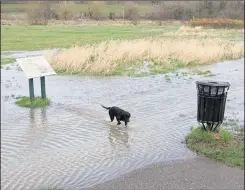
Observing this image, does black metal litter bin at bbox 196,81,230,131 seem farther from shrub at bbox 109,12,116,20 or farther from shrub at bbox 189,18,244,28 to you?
shrub at bbox 189,18,244,28

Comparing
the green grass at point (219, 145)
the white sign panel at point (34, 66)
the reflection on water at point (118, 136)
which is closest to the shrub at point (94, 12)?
the white sign panel at point (34, 66)

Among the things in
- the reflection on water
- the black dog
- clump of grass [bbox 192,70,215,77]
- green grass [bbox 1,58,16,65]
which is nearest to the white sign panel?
the black dog

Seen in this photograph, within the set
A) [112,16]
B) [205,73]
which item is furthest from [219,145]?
[205,73]

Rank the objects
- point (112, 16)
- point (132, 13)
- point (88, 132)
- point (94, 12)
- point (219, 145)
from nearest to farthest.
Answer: point (219, 145) → point (88, 132) → point (94, 12) → point (112, 16) → point (132, 13)

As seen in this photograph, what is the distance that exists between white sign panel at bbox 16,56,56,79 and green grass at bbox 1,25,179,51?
258 inches

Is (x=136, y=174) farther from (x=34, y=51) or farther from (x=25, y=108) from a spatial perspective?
(x=34, y=51)

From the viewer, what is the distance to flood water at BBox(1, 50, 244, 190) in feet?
20.3

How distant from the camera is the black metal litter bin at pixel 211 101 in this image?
727cm

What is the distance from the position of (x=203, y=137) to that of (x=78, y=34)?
13655 millimetres

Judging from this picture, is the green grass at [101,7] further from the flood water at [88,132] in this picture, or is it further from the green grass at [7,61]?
the green grass at [7,61]

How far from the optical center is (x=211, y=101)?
731 cm

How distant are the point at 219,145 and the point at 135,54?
1355 cm

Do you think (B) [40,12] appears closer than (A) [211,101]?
No

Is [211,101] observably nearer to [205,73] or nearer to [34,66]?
[34,66]
